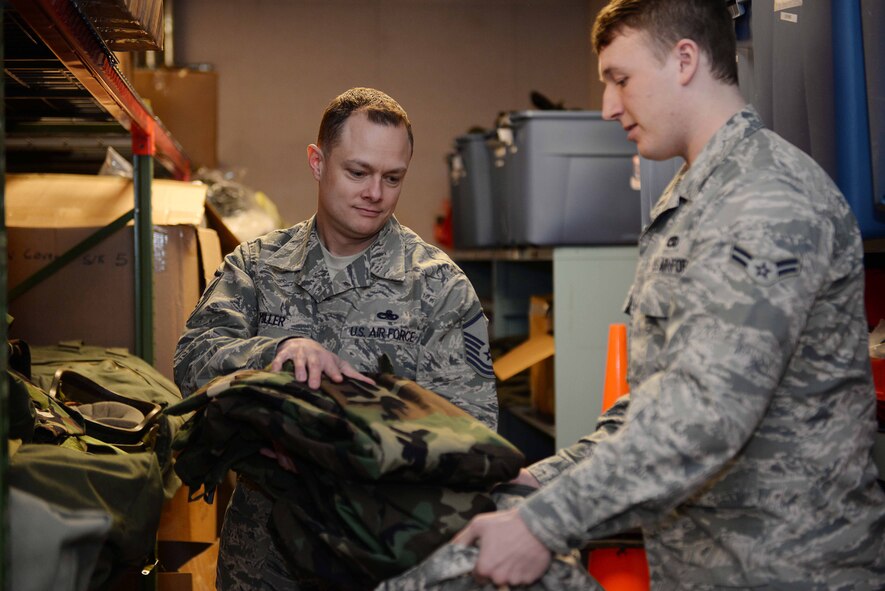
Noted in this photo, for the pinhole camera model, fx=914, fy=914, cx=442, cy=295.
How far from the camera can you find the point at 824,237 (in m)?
1.28

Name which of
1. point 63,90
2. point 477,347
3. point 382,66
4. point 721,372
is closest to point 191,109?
point 382,66

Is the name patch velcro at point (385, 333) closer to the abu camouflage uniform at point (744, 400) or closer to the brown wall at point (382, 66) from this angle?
the abu camouflage uniform at point (744, 400)

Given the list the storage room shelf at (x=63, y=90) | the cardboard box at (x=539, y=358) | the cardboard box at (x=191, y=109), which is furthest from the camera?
the cardboard box at (x=191, y=109)

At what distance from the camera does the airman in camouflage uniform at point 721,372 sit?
1.22 m

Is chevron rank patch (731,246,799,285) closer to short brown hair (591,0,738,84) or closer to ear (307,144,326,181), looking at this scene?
short brown hair (591,0,738,84)

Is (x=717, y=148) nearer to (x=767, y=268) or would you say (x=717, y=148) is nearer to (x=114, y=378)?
(x=767, y=268)

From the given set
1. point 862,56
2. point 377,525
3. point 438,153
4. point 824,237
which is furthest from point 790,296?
point 438,153

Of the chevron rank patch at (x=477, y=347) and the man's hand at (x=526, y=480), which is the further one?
the chevron rank patch at (x=477, y=347)

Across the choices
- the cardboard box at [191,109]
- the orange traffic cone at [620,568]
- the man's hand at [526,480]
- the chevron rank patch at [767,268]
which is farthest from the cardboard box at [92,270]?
the cardboard box at [191,109]

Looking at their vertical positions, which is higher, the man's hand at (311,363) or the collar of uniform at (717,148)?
the collar of uniform at (717,148)

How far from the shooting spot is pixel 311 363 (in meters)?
1.51

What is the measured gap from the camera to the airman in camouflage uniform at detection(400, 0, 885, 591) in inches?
48.0

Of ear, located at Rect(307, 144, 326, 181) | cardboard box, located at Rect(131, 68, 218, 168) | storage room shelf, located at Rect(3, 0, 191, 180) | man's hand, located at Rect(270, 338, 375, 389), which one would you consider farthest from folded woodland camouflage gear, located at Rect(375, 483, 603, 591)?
cardboard box, located at Rect(131, 68, 218, 168)

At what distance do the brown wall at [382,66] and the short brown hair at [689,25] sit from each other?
5.24 meters
